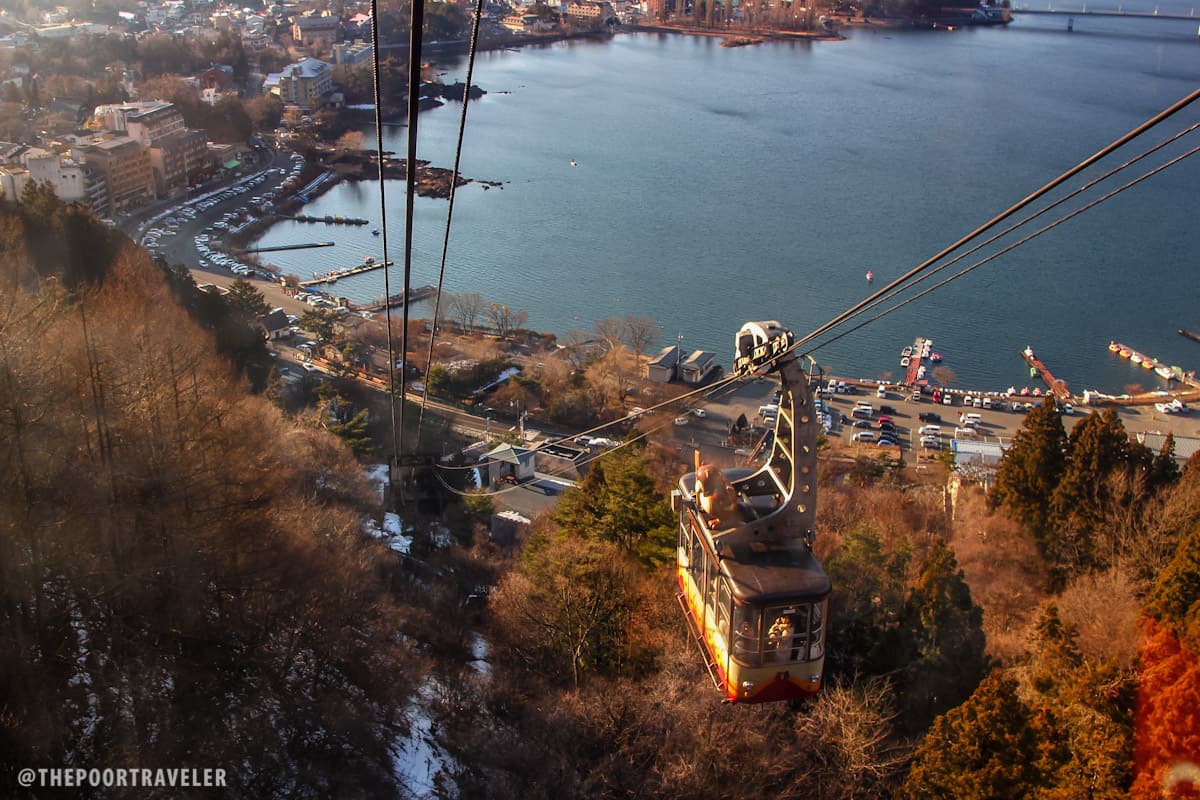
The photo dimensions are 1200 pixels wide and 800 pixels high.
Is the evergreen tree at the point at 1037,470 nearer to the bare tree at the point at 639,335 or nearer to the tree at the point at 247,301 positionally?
the bare tree at the point at 639,335

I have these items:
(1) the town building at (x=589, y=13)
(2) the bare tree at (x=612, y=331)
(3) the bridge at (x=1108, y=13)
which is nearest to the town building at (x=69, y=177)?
(2) the bare tree at (x=612, y=331)

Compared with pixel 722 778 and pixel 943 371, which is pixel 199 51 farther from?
pixel 722 778

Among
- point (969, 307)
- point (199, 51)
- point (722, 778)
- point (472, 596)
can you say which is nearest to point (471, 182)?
point (969, 307)

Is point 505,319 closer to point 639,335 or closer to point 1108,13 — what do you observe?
point 639,335

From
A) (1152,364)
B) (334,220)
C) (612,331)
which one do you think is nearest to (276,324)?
(612,331)

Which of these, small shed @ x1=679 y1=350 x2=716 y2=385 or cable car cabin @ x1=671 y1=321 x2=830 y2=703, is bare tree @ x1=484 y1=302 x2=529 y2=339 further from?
cable car cabin @ x1=671 y1=321 x2=830 y2=703
